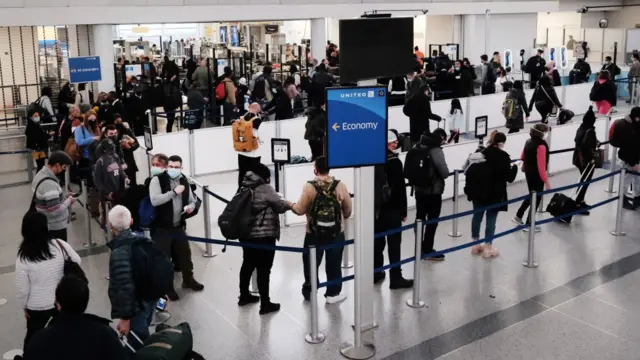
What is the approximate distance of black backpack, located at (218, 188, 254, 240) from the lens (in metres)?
7.09

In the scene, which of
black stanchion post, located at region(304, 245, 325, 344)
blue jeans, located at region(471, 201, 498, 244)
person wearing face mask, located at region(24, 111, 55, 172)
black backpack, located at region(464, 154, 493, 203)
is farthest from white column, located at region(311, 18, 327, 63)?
black stanchion post, located at region(304, 245, 325, 344)

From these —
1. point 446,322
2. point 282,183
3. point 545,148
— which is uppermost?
point 545,148

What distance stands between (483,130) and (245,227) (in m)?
5.77

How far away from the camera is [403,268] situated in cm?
895

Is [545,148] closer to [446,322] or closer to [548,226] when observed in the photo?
[548,226]

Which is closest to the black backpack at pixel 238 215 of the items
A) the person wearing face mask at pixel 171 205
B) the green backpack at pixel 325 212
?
the green backpack at pixel 325 212

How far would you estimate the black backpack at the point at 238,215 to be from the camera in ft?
23.3

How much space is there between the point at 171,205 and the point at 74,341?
3.82 metres

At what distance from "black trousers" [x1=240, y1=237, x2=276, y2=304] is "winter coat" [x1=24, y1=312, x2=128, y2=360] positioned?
333 cm

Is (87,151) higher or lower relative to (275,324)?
higher

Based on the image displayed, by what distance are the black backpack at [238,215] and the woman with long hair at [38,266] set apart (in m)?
1.77

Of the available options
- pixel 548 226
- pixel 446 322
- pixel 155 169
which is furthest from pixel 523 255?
pixel 155 169

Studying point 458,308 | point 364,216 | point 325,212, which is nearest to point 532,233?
point 458,308

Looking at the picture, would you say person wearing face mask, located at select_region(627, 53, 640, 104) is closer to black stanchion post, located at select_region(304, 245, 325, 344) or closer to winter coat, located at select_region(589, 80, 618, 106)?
winter coat, located at select_region(589, 80, 618, 106)
